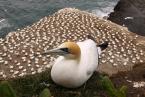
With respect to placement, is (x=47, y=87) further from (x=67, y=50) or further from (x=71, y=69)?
(x=67, y=50)

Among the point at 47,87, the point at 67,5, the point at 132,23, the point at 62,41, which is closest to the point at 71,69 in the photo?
the point at 47,87

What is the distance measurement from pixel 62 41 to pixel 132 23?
4.18m

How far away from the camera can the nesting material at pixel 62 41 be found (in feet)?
38.5

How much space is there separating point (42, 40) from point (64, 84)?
11.1 ft

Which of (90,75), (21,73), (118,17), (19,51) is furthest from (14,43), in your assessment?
(118,17)

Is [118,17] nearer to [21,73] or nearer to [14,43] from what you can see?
[14,43]

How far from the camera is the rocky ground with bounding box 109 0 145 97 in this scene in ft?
36.4

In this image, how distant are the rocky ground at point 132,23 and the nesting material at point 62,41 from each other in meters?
0.47

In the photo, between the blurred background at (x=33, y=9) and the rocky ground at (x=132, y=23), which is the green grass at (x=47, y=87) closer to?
the rocky ground at (x=132, y=23)

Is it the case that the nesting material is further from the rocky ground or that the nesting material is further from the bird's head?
the bird's head

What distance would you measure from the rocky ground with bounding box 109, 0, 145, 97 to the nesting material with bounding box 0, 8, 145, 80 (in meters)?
0.47

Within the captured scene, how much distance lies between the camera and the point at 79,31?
13.8m

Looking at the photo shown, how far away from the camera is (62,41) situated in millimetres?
12992

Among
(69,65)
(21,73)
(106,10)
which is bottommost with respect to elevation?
(106,10)
